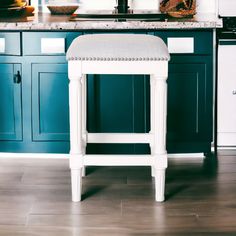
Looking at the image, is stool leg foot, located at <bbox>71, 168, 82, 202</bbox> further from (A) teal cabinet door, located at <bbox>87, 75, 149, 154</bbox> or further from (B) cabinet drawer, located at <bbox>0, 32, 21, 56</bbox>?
(B) cabinet drawer, located at <bbox>0, 32, 21, 56</bbox>

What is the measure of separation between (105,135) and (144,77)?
46 centimetres

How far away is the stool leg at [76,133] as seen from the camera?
2971 mm

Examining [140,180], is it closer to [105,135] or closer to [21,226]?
[105,135]

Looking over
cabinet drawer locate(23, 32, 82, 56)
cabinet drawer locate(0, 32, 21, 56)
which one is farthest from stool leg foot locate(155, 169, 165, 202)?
cabinet drawer locate(0, 32, 21, 56)

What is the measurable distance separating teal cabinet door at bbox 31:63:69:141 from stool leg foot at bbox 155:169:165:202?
0.89 m

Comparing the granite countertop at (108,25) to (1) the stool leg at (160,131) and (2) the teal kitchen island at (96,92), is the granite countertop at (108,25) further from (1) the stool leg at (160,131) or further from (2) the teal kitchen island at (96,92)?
(1) the stool leg at (160,131)

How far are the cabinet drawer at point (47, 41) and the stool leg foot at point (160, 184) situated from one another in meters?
1.02

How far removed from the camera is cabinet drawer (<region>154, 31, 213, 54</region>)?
3625 millimetres

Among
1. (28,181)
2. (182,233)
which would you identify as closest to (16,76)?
(28,181)

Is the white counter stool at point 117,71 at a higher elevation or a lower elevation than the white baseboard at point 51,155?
higher

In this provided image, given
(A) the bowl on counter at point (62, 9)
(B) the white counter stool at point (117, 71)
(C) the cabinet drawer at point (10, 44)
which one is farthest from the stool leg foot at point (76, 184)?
(A) the bowl on counter at point (62, 9)

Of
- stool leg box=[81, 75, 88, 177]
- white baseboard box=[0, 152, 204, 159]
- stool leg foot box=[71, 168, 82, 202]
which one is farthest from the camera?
white baseboard box=[0, 152, 204, 159]

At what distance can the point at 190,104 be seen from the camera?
3.74 m

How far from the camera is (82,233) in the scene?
8.82ft
